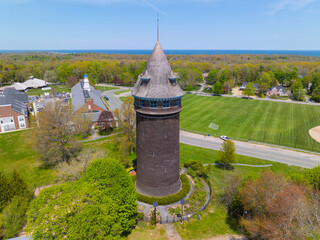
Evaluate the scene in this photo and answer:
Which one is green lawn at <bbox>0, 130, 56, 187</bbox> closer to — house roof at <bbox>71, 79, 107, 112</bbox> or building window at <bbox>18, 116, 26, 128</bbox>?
building window at <bbox>18, 116, 26, 128</bbox>

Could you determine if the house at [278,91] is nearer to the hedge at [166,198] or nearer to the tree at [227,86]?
the tree at [227,86]

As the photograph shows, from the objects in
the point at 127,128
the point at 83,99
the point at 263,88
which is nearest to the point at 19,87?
the point at 83,99

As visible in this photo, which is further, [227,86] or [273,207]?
[227,86]

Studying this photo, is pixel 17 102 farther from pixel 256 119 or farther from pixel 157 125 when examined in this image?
pixel 256 119

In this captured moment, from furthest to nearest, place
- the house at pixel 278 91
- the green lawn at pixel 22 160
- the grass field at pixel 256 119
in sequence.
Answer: the house at pixel 278 91 → the grass field at pixel 256 119 → the green lawn at pixel 22 160

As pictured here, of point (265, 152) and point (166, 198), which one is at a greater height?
point (166, 198)

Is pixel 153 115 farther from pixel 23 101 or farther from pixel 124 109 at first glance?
pixel 23 101

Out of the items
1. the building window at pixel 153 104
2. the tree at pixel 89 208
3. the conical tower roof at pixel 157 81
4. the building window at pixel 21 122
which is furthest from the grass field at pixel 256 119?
the building window at pixel 21 122

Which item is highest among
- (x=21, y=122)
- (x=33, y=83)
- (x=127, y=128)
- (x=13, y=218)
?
(x=33, y=83)
